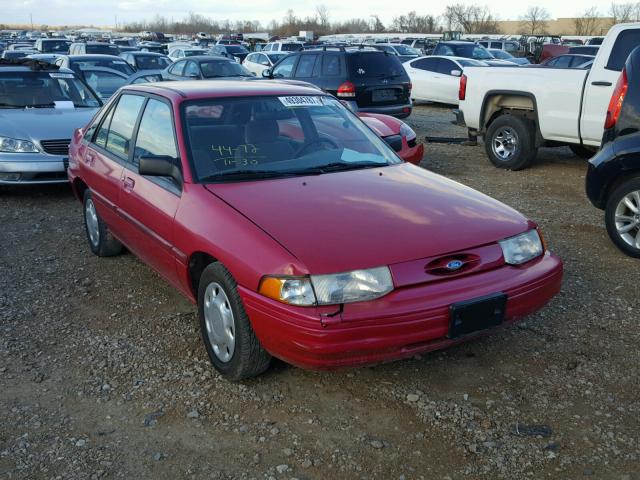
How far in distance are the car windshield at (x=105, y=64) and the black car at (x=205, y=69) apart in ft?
4.06

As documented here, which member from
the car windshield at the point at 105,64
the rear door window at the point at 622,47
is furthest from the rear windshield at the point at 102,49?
the rear door window at the point at 622,47

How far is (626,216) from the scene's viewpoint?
5484 millimetres

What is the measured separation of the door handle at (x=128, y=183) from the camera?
439 cm

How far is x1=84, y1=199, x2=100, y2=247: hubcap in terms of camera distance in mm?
5586

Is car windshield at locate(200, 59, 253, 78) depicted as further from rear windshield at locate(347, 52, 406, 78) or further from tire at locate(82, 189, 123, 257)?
tire at locate(82, 189, 123, 257)

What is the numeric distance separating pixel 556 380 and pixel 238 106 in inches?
102

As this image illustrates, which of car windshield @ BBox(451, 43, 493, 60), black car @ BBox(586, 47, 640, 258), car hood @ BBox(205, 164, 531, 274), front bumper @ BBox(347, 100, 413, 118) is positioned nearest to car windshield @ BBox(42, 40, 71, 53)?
car windshield @ BBox(451, 43, 493, 60)

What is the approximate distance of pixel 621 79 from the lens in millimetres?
5848

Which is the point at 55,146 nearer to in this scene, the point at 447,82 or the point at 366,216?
the point at 366,216

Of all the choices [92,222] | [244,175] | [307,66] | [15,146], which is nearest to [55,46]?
[307,66]

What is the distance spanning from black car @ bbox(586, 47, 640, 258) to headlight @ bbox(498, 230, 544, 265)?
2199 millimetres

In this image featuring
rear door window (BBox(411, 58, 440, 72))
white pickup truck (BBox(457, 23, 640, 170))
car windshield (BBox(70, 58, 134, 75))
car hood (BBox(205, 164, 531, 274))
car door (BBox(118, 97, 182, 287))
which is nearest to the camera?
car hood (BBox(205, 164, 531, 274))

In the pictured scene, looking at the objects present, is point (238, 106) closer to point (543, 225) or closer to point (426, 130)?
point (543, 225)

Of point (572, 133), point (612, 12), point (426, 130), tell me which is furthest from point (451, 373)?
point (612, 12)
